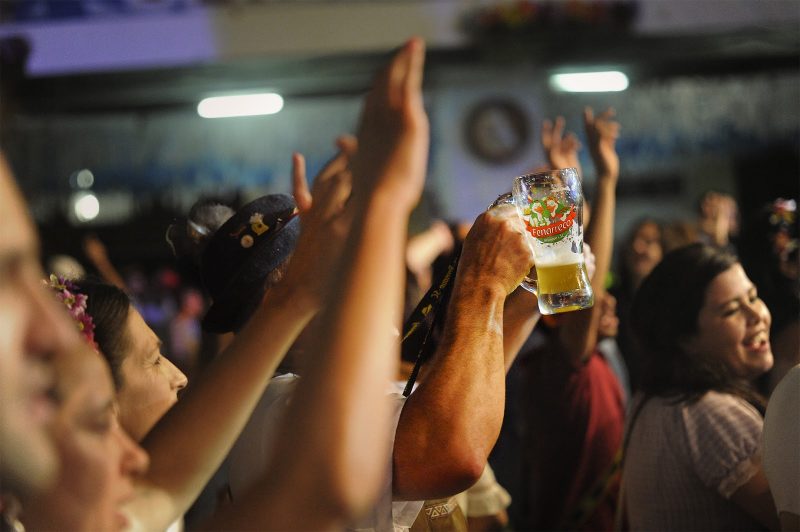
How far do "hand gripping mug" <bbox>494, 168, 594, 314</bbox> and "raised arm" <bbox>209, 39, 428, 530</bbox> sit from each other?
71 cm

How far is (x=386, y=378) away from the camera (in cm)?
66

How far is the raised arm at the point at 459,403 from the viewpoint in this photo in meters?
1.19

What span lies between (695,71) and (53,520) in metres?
6.84

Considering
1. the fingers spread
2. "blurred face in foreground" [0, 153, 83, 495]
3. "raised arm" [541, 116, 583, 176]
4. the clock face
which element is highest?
the clock face

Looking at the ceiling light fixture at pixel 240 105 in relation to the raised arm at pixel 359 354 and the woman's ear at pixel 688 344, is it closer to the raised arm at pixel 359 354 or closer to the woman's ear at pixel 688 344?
the woman's ear at pixel 688 344

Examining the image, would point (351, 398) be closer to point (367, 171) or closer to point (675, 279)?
point (367, 171)

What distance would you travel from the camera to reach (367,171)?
0.69 m

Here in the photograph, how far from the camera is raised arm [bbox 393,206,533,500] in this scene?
1191 mm

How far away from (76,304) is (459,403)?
643 millimetres

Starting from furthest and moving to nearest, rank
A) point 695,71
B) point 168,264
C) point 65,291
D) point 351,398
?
point 168,264 < point 695,71 < point 65,291 < point 351,398

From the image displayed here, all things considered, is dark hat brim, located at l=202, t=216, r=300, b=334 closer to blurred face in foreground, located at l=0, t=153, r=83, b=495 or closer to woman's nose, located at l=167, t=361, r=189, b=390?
woman's nose, located at l=167, t=361, r=189, b=390

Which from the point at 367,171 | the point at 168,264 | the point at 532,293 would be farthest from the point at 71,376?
the point at 168,264

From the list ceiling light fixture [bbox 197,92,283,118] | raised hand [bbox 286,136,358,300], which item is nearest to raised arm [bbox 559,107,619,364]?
raised hand [bbox 286,136,358,300]

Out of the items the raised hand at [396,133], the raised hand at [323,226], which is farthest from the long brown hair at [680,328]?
the raised hand at [396,133]
